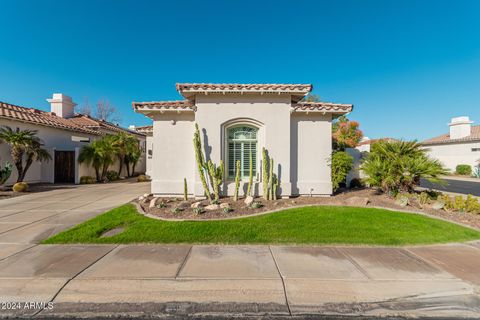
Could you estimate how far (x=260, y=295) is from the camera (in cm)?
314

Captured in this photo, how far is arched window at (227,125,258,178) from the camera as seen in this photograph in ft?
29.1

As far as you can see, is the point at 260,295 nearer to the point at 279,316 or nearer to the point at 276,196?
the point at 279,316

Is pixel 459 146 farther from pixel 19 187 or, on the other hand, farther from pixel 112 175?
pixel 19 187

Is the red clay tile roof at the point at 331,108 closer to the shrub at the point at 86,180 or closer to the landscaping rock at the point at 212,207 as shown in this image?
the landscaping rock at the point at 212,207

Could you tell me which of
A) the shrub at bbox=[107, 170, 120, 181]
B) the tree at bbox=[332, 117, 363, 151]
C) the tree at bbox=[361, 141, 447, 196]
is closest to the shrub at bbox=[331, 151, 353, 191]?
the tree at bbox=[361, 141, 447, 196]

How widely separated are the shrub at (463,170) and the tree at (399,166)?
2337 centimetres

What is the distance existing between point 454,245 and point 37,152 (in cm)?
1904

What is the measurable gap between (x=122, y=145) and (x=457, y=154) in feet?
123

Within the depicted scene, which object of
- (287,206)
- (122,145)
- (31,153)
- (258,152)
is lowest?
(287,206)

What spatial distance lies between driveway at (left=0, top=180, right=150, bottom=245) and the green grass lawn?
2.20 ft

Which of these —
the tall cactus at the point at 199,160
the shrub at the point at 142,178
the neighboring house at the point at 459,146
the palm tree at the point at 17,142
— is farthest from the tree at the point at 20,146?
the neighboring house at the point at 459,146

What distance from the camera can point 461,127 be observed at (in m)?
27.0

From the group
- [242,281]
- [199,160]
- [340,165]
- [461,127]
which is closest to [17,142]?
[199,160]

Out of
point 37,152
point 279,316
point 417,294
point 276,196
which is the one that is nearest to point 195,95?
point 276,196
